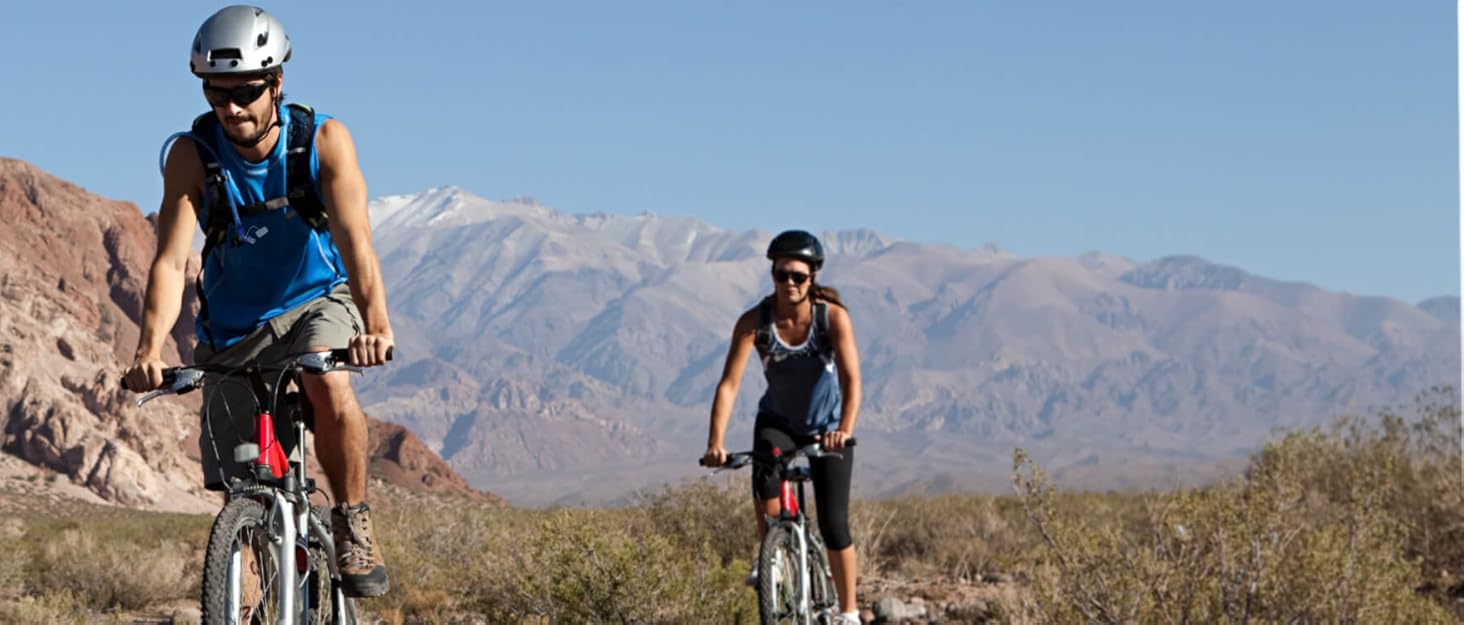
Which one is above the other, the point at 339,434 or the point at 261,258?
the point at 261,258

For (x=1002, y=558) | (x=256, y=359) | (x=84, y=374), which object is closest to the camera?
(x=256, y=359)

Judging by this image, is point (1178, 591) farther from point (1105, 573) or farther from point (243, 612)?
point (243, 612)

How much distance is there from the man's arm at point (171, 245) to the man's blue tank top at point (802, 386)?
352 cm

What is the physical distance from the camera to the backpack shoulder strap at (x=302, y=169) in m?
5.65

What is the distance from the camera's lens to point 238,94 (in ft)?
18.2

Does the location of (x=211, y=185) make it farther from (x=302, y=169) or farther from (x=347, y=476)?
(x=347, y=476)

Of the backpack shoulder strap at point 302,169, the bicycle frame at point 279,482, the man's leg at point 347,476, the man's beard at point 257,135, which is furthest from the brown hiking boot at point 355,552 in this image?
the man's beard at point 257,135

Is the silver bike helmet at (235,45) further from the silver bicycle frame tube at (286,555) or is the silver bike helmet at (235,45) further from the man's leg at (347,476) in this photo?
the silver bicycle frame tube at (286,555)

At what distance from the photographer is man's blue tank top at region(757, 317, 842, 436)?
8.66 m

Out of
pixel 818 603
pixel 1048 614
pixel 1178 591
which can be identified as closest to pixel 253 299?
pixel 818 603

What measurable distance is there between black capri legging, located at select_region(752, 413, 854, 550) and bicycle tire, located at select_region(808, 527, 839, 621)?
94 mm

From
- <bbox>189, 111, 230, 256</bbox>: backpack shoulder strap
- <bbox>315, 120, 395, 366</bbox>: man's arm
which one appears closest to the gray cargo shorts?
<bbox>315, 120, 395, 366</bbox>: man's arm

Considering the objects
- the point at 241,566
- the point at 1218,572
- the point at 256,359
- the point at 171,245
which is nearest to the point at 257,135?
the point at 171,245

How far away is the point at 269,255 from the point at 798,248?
11.0 feet
